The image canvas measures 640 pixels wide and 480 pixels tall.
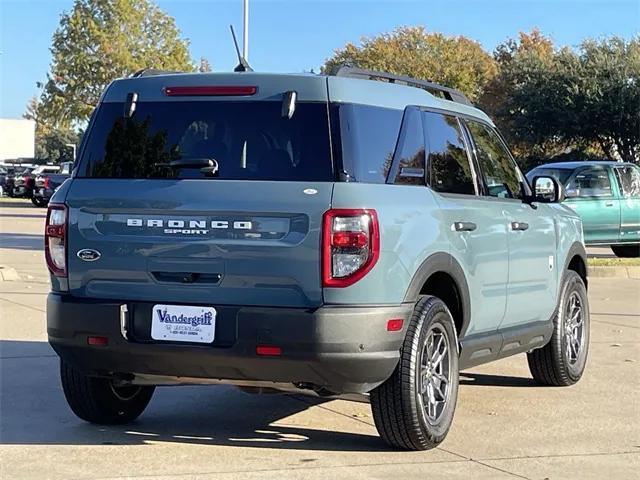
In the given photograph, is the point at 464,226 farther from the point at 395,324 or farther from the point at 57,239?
the point at 57,239

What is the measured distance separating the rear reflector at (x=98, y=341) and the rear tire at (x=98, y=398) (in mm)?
545

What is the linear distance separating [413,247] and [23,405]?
9.74ft

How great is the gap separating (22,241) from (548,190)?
16.0 meters

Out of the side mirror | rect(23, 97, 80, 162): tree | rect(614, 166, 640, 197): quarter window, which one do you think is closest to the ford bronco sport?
the side mirror

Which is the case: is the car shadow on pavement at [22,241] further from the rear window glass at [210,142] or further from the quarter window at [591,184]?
the rear window glass at [210,142]

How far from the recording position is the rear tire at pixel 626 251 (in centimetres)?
2031

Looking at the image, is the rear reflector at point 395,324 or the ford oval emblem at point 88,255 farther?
the ford oval emblem at point 88,255

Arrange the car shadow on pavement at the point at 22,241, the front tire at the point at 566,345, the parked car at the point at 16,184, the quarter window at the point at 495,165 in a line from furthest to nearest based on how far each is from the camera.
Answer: the parked car at the point at 16,184 → the car shadow on pavement at the point at 22,241 → the front tire at the point at 566,345 → the quarter window at the point at 495,165

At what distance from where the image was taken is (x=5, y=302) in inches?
465

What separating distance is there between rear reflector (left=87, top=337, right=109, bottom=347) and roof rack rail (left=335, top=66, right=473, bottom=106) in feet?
6.18

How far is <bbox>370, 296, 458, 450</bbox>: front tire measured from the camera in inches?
213

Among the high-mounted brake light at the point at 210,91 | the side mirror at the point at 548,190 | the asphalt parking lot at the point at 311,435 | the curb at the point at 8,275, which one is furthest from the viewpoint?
the curb at the point at 8,275

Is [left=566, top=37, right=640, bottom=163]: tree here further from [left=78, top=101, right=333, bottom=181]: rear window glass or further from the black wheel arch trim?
[left=78, top=101, right=333, bottom=181]: rear window glass

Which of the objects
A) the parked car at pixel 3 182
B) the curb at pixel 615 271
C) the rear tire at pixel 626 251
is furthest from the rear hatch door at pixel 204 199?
the parked car at pixel 3 182
